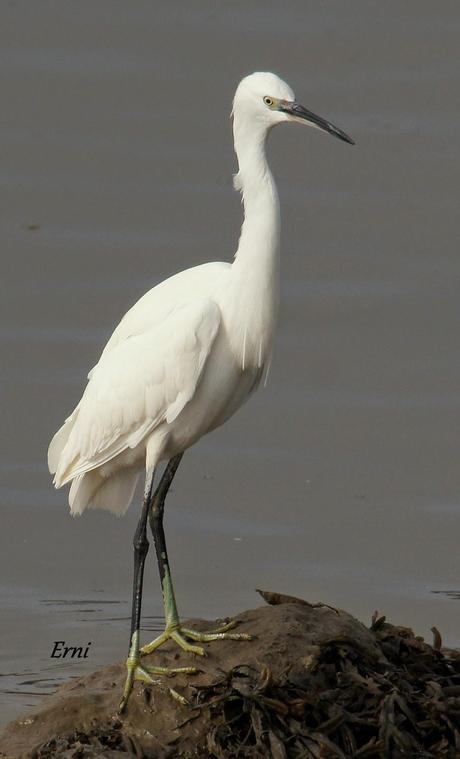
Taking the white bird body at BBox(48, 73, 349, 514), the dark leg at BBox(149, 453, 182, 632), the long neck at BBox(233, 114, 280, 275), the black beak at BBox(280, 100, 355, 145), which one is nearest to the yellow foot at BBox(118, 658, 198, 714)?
the dark leg at BBox(149, 453, 182, 632)

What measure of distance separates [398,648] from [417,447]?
4107 mm

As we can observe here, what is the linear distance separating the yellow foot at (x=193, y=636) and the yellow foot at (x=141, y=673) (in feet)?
0.50

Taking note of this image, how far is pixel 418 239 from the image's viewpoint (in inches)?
Answer: 520

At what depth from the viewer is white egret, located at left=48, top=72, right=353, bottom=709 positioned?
7.08m

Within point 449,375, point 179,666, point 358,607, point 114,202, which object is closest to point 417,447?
point 449,375

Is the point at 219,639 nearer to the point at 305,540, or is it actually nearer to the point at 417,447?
the point at 305,540

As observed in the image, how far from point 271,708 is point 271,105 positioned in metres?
2.53

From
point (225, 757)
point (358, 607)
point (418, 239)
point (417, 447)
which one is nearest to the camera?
point (225, 757)

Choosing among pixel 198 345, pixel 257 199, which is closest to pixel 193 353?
pixel 198 345

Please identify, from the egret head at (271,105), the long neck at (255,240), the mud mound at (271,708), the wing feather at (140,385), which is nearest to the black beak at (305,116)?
the egret head at (271,105)

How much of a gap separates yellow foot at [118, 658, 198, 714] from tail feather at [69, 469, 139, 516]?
3.68 ft

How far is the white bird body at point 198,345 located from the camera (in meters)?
7.10

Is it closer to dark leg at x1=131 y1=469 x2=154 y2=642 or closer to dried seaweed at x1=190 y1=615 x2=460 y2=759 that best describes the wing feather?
dark leg at x1=131 y1=469 x2=154 y2=642

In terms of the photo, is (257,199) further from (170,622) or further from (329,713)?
(329,713)
